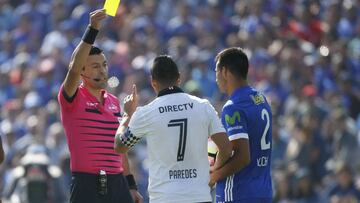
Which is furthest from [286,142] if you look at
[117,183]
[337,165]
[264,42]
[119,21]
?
[117,183]

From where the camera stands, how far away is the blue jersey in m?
10.1

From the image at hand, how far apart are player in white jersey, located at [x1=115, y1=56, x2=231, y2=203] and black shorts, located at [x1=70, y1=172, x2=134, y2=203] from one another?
37.6 inches

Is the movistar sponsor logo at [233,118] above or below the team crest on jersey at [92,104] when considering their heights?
below

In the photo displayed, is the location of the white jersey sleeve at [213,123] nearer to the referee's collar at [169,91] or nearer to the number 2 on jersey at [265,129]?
the referee's collar at [169,91]

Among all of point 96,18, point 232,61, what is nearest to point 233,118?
point 232,61

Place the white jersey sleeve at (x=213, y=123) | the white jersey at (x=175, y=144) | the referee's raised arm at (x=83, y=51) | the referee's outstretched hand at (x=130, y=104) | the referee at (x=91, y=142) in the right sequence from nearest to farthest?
the white jersey at (x=175, y=144)
the white jersey sleeve at (x=213, y=123)
the referee's outstretched hand at (x=130, y=104)
the referee's raised arm at (x=83, y=51)
the referee at (x=91, y=142)

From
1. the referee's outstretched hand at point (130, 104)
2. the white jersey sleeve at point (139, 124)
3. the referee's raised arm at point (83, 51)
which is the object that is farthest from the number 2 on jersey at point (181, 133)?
the referee's raised arm at point (83, 51)

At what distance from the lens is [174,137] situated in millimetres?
9594

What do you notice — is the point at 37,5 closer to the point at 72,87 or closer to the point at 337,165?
the point at 337,165

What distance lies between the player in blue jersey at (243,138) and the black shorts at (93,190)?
39.2 inches

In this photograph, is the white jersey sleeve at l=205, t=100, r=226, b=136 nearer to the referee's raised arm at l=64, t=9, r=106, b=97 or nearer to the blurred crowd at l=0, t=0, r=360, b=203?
the referee's raised arm at l=64, t=9, r=106, b=97

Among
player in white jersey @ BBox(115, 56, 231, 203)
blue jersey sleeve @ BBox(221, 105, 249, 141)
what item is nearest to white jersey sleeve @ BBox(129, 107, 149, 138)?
player in white jersey @ BBox(115, 56, 231, 203)

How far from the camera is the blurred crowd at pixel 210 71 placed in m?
17.7

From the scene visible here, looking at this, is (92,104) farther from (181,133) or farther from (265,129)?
(265,129)
